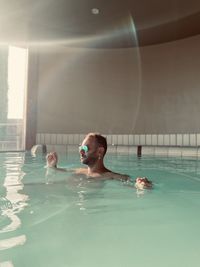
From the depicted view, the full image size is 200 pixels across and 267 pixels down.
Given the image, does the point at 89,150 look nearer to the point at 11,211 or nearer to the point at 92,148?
the point at 92,148

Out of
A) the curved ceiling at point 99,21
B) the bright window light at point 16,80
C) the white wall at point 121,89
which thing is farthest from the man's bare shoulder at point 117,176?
the bright window light at point 16,80

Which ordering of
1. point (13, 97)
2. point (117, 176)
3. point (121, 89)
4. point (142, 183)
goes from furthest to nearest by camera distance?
point (121, 89), point (13, 97), point (117, 176), point (142, 183)

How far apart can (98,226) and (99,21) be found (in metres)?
5.00

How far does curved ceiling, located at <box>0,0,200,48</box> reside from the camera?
16.9 feet

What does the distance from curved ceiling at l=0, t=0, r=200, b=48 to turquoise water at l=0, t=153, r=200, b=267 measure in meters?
3.56

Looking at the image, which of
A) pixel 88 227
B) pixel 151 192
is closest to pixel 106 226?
pixel 88 227

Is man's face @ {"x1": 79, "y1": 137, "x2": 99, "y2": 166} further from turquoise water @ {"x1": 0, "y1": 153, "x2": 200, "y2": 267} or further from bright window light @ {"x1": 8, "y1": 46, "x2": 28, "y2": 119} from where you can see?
bright window light @ {"x1": 8, "y1": 46, "x2": 28, "y2": 119}

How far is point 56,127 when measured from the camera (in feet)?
24.7

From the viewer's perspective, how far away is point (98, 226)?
1.34 metres

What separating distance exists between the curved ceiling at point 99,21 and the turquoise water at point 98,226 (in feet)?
11.7

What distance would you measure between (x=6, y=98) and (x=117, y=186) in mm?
5017

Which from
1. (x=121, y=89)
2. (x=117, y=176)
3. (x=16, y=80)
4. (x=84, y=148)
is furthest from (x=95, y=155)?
(x=16, y=80)

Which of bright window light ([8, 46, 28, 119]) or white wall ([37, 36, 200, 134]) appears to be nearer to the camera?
white wall ([37, 36, 200, 134])

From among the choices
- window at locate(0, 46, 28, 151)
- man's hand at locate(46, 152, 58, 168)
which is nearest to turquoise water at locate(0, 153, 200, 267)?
man's hand at locate(46, 152, 58, 168)
